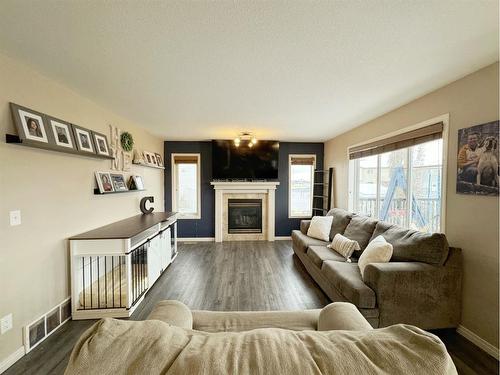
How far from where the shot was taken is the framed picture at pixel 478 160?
1.98 m

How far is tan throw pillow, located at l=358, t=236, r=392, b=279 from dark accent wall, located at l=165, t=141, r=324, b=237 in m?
3.29

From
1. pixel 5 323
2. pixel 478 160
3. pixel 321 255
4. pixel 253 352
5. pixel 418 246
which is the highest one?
pixel 478 160

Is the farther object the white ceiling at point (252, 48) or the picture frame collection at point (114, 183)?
the picture frame collection at point (114, 183)

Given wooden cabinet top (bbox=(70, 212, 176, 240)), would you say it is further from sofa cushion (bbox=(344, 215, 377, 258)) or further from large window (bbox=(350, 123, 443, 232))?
large window (bbox=(350, 123, 443, 232))

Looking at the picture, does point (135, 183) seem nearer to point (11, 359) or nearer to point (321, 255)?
point (11, 359)

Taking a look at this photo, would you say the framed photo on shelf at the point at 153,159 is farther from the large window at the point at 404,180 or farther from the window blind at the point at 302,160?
the large window at the point at 404,180

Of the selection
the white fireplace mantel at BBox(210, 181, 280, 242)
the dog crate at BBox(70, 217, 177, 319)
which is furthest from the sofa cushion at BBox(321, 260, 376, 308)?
the white fireplace mantel at BBox(210, 181, 280, 242)

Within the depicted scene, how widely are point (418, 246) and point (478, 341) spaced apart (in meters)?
0.90

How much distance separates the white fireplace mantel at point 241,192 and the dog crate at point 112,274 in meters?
2.40

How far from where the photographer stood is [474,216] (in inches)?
85.1

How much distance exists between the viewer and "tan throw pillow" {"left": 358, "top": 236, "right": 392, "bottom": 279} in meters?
2.48

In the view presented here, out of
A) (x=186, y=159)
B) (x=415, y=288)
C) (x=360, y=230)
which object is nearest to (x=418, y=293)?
(x=415, y=288)

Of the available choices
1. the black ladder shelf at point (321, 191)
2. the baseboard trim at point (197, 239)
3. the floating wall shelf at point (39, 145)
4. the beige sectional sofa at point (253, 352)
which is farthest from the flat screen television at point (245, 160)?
the beige sectional sofa at point (253, 352)

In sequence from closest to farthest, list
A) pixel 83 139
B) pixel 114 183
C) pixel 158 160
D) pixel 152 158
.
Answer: pixel 83 139
pixel 114 183
pixel 152 158
pixel 158 160
